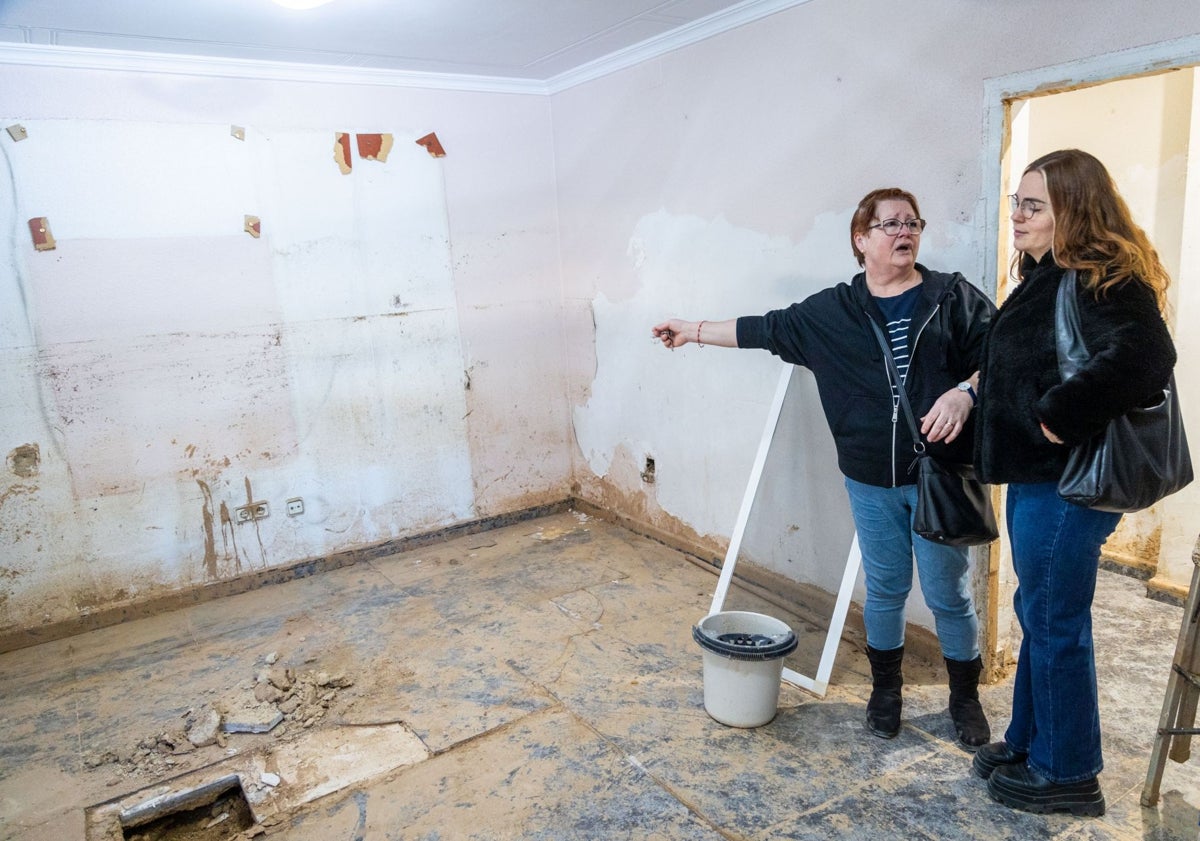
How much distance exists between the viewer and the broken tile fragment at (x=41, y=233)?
3342 mm

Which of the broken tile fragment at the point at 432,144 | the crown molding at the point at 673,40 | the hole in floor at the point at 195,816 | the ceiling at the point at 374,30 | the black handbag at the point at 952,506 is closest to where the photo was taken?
the black handbag at the point at 952,506

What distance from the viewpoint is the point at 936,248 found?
266 centimetres

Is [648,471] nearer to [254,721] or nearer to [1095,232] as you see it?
[254,721]

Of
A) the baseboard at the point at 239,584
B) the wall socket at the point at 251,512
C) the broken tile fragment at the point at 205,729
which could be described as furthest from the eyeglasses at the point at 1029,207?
the wall socket at the point at 251,512

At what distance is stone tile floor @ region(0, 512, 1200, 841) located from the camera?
7.17 ft

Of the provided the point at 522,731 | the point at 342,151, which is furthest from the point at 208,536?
the point at 522,731

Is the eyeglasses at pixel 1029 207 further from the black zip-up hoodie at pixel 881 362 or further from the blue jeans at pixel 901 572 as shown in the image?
the blue jeans at pixel 901 572

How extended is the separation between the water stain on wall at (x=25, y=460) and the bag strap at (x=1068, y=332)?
3.77 m

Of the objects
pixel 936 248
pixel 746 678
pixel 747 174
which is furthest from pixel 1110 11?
pixel 746 678

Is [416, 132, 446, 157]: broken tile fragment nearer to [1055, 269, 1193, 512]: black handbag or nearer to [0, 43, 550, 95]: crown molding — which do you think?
[0, 43, 550, 95]: crown molding

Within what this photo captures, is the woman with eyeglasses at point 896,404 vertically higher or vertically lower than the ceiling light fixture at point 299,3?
lower

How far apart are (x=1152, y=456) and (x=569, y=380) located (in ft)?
10.8

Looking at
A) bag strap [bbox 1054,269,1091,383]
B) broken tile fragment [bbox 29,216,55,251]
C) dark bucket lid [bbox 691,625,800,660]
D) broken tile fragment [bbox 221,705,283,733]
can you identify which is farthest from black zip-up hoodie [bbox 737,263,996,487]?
broken tile fragment [bbox 29,216,55,251]

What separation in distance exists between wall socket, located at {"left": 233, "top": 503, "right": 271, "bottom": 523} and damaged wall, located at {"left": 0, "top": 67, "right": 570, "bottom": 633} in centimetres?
3
